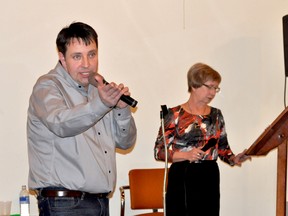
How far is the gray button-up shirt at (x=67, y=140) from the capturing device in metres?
2.24

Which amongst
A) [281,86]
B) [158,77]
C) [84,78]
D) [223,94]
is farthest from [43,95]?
[281,86]

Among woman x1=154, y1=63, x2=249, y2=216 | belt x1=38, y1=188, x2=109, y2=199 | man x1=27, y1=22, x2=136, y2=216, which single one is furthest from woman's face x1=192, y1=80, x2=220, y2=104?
belt x1=38, y1=188, x2=109, y2=199

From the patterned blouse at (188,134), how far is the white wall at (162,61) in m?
0.80

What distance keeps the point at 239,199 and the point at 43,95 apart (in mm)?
3531

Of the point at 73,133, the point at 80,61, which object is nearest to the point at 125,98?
the point at 73,133

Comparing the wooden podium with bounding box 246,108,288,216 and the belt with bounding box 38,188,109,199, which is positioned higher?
the wooden podium with bounding box 246,108,288,216

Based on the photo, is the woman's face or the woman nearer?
the woman

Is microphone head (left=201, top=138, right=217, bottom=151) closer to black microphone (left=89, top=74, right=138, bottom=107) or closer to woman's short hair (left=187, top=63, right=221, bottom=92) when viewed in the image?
woman's short hair (left=187, top=63, right=221, bottom=92)

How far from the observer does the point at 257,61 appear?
18.1ft

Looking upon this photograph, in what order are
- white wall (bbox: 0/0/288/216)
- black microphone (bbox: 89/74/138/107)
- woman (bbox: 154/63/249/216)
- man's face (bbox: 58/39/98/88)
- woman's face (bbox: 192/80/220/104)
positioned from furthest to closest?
white wall (bbox: 0/0/288/216), woman's face (bbox: 192/80/220/104), woman (bbox: 154/63/249/216), man's face (bbox: 58/39/98/88), black microphone (bbox: 89/74/138/107)

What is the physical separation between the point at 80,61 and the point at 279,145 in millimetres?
1015

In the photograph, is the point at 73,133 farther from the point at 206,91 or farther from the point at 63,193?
the point at 206,91

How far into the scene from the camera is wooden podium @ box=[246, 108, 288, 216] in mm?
2289

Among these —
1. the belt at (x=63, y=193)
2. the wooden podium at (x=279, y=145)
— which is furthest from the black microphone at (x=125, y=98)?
the wooden podium at (x=279, y=145)
